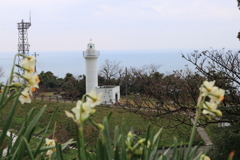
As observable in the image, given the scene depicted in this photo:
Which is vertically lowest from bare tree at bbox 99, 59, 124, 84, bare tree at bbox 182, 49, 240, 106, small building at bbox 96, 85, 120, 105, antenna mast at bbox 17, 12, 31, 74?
small building at bbox 96, 85, 120, 105

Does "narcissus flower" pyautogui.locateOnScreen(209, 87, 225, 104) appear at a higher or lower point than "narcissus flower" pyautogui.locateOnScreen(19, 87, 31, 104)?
higher

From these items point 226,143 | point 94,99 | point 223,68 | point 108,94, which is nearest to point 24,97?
point 94,99

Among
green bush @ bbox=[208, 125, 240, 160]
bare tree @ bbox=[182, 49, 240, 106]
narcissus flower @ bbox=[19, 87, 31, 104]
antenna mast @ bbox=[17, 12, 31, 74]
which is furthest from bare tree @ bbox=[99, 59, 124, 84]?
narcissus flower @ bbox=[19, 87, 31, 104]

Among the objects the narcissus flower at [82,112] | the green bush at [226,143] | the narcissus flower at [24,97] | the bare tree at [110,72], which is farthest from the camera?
the bare tree at [110,72]

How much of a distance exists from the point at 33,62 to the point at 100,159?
426mm

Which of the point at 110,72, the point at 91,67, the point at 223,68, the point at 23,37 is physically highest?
the point at 23,37

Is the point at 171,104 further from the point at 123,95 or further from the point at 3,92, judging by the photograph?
the point at 123,95

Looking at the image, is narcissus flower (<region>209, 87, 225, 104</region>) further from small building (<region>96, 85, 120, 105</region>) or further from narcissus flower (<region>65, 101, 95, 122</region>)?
small building (<region>96, 85, 120, 105</region>)

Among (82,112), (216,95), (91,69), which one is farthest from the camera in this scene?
(91,69)

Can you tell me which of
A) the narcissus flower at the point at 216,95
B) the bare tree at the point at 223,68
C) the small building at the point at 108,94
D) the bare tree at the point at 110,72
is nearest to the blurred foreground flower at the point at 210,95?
the narcissus flower at the point at 216,95

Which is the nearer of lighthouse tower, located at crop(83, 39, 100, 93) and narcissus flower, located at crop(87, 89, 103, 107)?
narcissus flower, located at crop(87, 89, 103, 107)

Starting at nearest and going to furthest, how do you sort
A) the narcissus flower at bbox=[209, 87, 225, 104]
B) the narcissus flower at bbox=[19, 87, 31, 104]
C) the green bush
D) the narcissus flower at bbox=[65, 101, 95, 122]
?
the narcissus flower at bbox=[65, 101, 95, 122]
the narcissus flower at bbox=[209, 87, 225, 104]
the narcissus flower at bbox=[19, 87, 31, 104]
the green bush

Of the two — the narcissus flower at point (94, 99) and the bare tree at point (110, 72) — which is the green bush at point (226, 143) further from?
the bare tree at point (110, 72)

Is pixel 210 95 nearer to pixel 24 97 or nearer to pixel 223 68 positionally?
pixel 24 97
